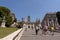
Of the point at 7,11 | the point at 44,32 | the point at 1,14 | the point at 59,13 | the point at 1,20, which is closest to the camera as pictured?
the point at 44,32

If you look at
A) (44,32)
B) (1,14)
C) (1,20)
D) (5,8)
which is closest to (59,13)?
(5,8)

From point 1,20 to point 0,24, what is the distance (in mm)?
1573

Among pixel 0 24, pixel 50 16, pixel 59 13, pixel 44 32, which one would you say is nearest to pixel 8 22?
pixel 0 24

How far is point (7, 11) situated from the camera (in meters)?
102

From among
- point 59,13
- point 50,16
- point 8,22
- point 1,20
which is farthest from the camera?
point 50,16

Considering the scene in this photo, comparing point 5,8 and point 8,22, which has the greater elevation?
point 5,8

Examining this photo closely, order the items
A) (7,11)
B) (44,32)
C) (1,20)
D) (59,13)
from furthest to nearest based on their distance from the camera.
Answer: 1. (59,13)
2. (7,11)
3. (1,20)
4. (44,32)

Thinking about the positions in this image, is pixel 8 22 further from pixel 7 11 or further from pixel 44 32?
pixel 44 32

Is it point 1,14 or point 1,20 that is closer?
point 1,20

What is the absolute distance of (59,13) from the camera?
129 metres

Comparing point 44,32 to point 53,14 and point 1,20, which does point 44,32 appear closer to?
point 1,20

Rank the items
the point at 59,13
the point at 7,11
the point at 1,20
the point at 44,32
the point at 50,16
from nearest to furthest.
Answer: the point at 44,32
the point at 1,20
the point at 7,11
the point at 59,13
the point at 50,16

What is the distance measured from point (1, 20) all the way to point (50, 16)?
114 m

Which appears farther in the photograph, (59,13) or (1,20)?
(59,13)
